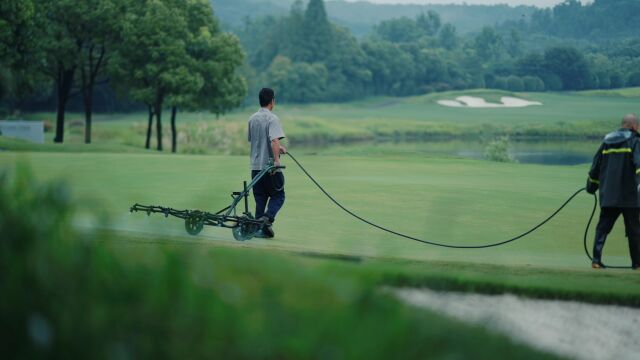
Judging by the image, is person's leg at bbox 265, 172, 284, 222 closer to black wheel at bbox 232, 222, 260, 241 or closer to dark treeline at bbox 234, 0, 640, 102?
black wheel at bbox 232, 222, 260, 241

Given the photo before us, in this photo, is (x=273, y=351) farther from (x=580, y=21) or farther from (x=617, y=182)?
(x=580, y=21)

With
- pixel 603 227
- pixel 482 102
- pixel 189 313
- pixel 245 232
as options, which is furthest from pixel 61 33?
pixel 482 102

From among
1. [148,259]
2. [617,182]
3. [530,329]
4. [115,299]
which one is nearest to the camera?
[115,299]

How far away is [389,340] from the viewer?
238cm

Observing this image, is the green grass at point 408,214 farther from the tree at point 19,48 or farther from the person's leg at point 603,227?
the tree at point 19,48

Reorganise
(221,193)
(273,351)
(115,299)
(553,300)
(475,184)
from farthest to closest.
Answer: (475,184), (221,193), (553,300), (115,299), (273,351)

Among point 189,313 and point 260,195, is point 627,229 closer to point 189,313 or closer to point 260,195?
point 260,195

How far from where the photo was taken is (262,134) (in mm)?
11805

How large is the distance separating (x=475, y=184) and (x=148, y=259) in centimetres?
1968

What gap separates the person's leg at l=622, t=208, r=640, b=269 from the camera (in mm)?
10875

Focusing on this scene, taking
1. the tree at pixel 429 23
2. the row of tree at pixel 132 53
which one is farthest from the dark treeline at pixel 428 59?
the row of tree at pixel 132 53

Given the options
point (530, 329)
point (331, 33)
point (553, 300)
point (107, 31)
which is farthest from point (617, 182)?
point (331, 33)

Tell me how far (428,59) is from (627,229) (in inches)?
4154

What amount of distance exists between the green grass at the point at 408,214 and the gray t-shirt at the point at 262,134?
1.00m
